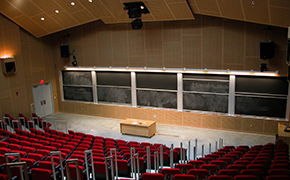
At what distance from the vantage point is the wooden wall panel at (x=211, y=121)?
12.9 m

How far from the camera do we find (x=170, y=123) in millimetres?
14070

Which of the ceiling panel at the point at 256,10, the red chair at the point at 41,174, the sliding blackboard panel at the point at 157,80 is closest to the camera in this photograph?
the red chair at the point at 41,174

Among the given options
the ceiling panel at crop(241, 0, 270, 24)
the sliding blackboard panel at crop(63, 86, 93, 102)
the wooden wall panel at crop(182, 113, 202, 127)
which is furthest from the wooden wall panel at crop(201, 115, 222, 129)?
the sliding blackboard panel at crop(63, 86, 93, 102)

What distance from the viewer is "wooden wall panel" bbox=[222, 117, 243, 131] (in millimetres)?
12570

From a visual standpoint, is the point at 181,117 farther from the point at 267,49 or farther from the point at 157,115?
the point at 267,49

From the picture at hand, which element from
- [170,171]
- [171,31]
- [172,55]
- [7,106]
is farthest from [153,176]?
[7,106]

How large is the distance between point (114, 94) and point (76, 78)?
284cm

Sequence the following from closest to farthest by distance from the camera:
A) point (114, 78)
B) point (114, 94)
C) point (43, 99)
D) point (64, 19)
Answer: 1. point (64, 19)
2. point (114, 78)
3. point (114, 94)
4. point (43, 99)

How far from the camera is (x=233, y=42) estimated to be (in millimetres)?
12016

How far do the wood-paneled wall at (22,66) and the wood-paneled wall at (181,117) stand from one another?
2.54 m

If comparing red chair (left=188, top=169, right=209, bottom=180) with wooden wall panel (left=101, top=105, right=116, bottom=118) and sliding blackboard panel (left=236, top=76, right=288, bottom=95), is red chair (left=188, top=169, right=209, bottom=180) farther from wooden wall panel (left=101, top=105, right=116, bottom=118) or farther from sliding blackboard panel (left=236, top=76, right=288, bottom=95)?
wooden wall panel (left=101, top=105, right=116, bottom=118)

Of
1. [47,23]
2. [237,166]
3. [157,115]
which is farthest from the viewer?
[157,115]

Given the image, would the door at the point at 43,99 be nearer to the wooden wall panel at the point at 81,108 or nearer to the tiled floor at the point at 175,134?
the wooden wall panel at the point at 81,108

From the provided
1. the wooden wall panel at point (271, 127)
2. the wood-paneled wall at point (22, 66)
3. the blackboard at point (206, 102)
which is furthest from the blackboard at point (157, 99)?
the wood-paneled wall at point (22, 66)
